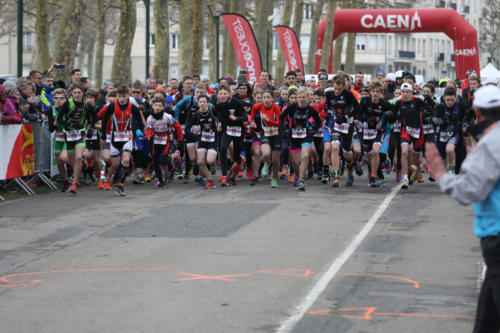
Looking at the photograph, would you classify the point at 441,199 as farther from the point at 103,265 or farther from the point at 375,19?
the point at 375,19

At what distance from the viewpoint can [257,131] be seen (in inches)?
730

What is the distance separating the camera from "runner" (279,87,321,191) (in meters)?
17.3

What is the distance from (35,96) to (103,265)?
915cm

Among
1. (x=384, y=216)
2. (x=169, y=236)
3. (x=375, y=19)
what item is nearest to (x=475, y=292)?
(x=169, y=236)

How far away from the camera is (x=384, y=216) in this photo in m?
13.8

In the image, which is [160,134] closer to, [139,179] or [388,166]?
[139,179]

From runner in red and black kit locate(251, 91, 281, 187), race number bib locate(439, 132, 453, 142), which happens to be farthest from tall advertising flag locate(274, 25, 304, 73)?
runner in red and black kit locate(251, 91, 281, 187)

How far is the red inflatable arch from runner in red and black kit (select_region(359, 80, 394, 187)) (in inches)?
825

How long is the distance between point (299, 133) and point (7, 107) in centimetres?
492

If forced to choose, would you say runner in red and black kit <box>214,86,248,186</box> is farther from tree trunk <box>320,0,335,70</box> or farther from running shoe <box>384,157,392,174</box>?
tree trunk <box>320,0,335,70</box>

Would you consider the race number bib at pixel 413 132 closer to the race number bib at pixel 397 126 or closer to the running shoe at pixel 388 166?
the race number bib at pixel 397 126

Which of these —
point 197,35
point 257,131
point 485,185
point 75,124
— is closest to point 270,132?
point 257,131

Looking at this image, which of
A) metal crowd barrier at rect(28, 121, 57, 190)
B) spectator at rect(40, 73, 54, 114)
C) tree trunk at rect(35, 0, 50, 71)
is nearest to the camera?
metal crowd barrier at rect(28, 121, 57, 190)

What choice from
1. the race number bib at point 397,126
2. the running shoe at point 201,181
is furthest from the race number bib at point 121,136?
the race number bib at point 397,126
